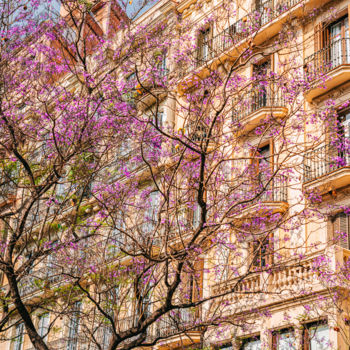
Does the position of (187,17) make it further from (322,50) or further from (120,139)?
(120,139)

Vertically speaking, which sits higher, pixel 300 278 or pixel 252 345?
pixel 300 278

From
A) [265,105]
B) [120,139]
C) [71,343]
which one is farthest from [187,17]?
[71,343]

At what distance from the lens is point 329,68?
20062 mm

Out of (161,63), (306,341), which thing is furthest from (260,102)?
(306,341)

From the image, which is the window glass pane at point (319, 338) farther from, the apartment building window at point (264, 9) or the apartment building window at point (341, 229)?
the apartment building window at point (264, 9)

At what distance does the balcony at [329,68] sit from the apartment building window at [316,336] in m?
6.64

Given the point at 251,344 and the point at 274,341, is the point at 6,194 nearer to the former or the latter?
the point at 251,344

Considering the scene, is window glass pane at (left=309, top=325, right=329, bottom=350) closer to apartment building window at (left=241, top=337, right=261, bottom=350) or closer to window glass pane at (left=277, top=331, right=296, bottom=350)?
window glass pane at (left=277, top=331, right=296, bottom=350)

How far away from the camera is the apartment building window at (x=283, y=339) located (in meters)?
17.0

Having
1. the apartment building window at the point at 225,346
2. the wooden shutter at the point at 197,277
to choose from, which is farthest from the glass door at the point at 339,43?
the apartment building window at the point at 225,346

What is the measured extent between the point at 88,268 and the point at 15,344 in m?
15.7

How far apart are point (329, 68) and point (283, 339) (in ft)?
27.2

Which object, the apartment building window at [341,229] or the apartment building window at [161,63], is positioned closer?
the apartment building window at [161,63]

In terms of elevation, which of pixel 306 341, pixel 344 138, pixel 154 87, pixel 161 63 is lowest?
pixel 306 341
